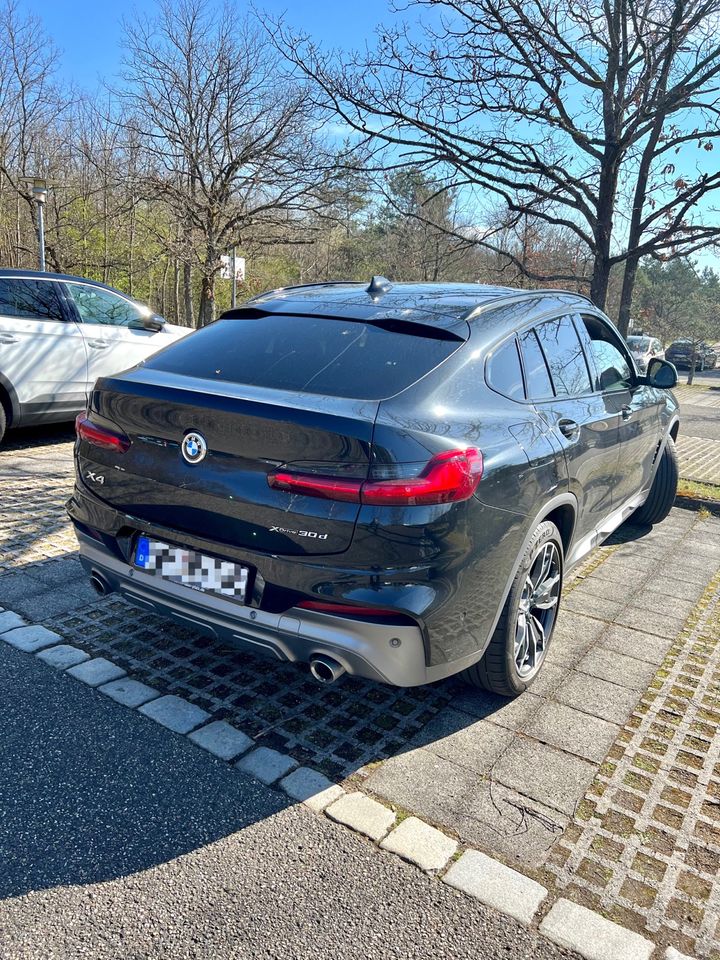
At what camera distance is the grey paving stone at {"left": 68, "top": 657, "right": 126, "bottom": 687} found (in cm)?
313

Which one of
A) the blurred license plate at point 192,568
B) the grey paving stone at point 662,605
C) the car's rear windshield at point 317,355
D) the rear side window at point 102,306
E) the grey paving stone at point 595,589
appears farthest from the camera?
the rear side window at point 102,306

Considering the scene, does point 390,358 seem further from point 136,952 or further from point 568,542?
point 136,952

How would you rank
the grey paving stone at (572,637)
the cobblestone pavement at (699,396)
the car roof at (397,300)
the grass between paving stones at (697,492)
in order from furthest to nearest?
the cobblestone pavement at (699,396) → the grass between paving stones at (697,492) → the grey paving stone at (572,637) → the car roof at (397,300)

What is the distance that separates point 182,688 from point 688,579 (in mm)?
3422

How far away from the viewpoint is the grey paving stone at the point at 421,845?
224cm

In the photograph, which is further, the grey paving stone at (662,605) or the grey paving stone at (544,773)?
the grey paving stone at (662,605)

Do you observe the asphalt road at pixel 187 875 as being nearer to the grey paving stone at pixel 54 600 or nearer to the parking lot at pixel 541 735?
the parking lot at pixel 541 735

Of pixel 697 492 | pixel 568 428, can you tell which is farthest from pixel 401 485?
pixel 697 492

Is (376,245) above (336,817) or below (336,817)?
above

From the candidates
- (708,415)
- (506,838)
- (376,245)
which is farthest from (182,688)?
(376,245)

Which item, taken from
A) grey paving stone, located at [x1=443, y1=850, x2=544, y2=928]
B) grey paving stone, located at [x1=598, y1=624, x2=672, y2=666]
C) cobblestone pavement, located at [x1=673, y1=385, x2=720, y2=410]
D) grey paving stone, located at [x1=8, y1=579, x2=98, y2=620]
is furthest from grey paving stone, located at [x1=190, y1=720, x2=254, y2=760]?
cobblestone pavement, located at [x1=673, y1=385, x2=720, y2=410]

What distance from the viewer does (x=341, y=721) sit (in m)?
2.96

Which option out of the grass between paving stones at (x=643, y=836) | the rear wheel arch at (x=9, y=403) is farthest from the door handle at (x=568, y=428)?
the rear wheel arch at (x=9, y=403)

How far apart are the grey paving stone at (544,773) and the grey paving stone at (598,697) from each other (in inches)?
15.4
